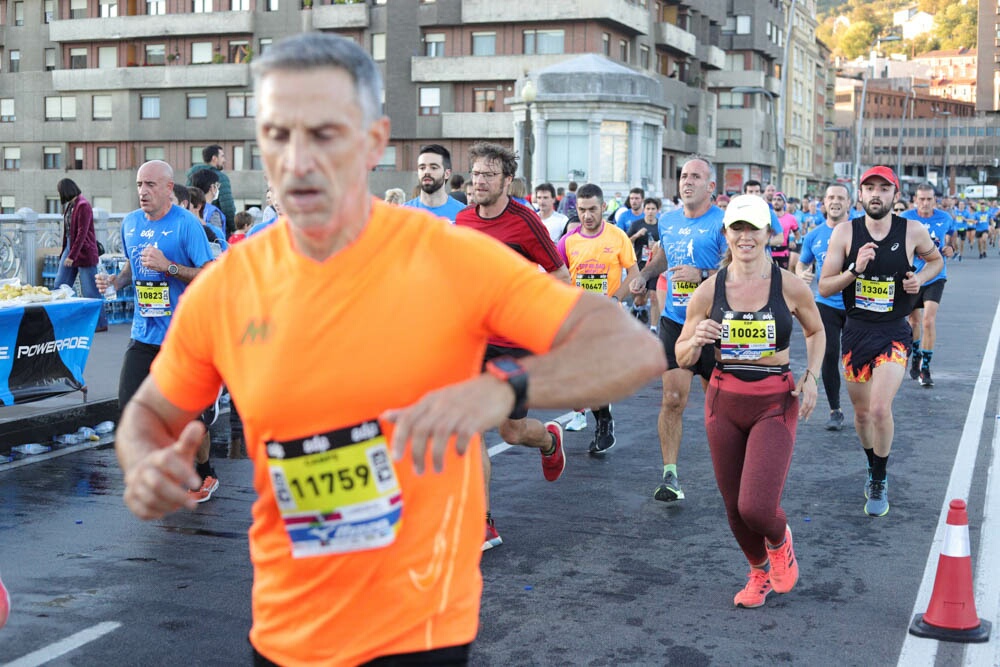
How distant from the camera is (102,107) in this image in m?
63.9

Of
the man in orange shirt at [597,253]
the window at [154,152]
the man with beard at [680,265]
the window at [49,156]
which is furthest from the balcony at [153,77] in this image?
the man with beard at [680,265]

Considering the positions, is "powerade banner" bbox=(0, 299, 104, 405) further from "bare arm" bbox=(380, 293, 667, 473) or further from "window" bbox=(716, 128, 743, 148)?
"window" bbox=(716, 128, 743, 148)

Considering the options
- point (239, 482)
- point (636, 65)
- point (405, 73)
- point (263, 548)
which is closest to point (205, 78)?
point (405, 73)

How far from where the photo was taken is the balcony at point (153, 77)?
6119 centimetres

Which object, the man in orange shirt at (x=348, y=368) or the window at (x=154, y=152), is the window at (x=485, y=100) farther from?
the man in orange shirt at (x=348, y=368)

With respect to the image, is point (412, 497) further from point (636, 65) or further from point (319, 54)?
point (636, 65)

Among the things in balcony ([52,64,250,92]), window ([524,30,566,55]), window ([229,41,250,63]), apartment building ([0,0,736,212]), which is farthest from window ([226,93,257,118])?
window ([524,30,566,55])

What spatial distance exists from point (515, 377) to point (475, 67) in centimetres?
5598

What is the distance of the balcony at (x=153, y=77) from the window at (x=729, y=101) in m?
32.0

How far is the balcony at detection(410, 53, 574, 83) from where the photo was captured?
56.1m

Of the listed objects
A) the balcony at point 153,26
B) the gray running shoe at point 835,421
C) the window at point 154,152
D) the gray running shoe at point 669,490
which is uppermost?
the balcony at point 153,26

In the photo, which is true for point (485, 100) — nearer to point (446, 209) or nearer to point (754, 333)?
point (446, 209)

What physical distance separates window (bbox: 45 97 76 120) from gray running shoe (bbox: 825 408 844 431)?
59606 millimetres

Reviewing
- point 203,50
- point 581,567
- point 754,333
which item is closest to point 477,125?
point 203,50
